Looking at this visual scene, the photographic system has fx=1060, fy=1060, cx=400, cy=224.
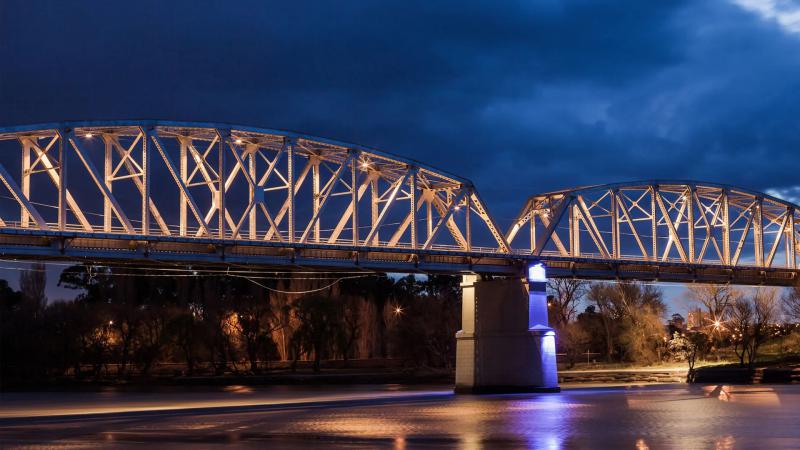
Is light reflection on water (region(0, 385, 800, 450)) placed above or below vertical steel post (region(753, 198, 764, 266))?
below

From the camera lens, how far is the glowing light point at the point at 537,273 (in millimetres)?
82562

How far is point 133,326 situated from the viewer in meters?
124

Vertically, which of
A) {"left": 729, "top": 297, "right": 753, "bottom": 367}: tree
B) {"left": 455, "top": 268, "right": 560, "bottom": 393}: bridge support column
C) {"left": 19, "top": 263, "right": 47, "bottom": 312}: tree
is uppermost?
{"left": 19, "top": 263, "right": 47, "bottom": 312}: tree

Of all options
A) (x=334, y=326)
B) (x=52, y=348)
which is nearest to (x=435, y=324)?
(x=334, y=326)

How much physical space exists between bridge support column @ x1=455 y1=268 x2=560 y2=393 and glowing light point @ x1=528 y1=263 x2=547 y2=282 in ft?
4.47

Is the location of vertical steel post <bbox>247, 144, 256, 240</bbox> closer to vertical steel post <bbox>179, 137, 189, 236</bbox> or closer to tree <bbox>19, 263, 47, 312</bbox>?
vertical steel post <bbox>179, 137, 189, 236</bbox>

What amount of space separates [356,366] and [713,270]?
49.9 meters

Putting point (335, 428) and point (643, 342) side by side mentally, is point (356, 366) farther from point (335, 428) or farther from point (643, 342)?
point (335, 428)

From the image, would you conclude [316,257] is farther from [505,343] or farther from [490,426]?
[490,426]

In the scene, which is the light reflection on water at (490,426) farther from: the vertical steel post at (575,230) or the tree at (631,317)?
A: the tree at (631,317)

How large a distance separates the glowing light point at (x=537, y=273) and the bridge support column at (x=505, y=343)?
1364 mm

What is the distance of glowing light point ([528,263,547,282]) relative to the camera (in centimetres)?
8256

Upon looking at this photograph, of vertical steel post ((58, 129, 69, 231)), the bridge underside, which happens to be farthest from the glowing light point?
vertical steel post ((58, 129, 69, 231))

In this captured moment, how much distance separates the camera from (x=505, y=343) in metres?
78.8
